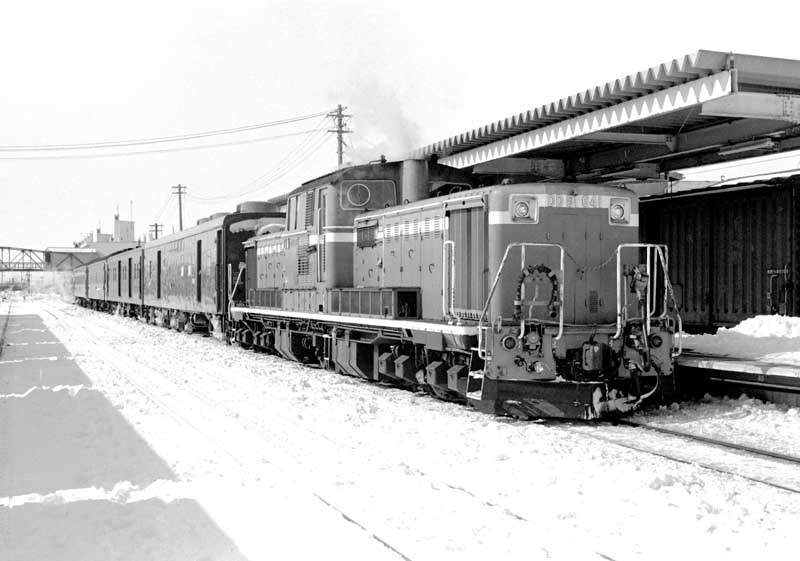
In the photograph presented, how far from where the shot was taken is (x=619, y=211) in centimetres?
916

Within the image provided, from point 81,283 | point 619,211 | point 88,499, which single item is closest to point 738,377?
point 619,211

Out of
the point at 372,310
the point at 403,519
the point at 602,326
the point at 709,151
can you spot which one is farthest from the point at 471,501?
the point at 709,151

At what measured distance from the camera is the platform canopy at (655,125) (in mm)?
8430

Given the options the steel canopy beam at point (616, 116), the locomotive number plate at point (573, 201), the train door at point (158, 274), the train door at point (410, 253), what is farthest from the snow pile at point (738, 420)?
the train door at point (158, 274)

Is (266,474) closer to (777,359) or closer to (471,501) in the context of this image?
(471,501)

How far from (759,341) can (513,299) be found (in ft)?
13.5

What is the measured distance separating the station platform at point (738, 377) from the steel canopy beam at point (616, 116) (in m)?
3.03

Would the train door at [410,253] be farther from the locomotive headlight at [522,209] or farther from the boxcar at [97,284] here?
the boxcar at [97,284]

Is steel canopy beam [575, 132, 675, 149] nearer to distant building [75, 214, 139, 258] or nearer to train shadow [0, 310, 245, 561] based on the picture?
train shadow [0, 310, 245, 561]

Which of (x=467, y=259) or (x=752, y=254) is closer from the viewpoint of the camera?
(x=467, y=259)

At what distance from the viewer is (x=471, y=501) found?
533 centimetres

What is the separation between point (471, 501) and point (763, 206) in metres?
9.14

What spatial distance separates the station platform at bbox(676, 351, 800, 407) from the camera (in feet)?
28.0

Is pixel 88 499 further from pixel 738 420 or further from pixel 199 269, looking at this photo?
pixel 199 269
